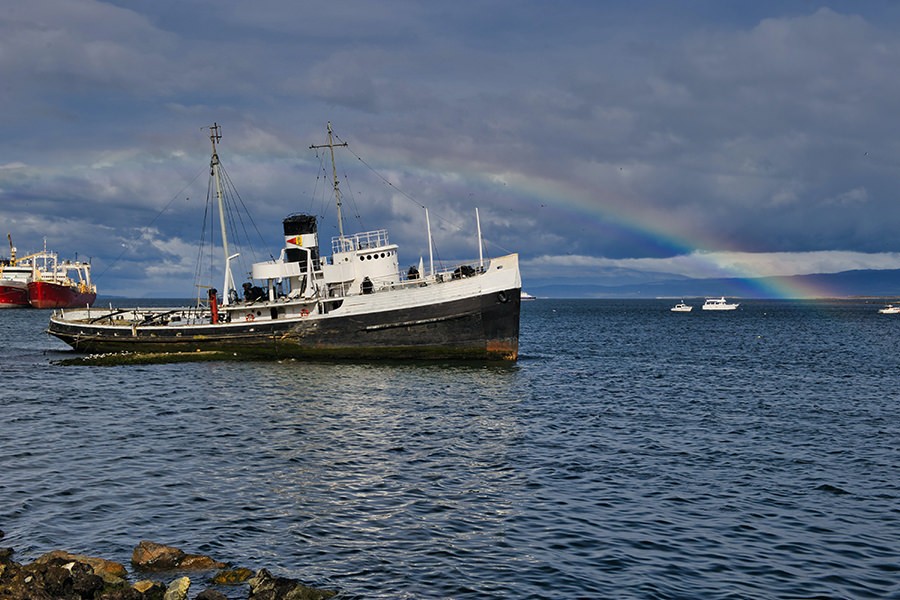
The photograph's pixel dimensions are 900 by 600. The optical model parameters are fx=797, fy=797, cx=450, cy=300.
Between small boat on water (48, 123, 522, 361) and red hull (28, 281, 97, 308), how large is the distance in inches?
4889

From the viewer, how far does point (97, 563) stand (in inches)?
611

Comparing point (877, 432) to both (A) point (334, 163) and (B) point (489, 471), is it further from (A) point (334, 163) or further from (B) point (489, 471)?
(A) point (334, 163)

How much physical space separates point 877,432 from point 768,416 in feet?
16.5

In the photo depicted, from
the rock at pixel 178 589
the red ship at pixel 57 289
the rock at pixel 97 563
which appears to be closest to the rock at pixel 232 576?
the rock at pixel 178 589

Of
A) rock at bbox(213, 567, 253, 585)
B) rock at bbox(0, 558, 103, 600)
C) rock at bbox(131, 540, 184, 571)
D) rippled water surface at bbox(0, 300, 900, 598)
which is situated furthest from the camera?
rippled water surface at bbox(0, 300, 900, 598)

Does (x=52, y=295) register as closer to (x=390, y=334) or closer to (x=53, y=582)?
(x=390, y=334)

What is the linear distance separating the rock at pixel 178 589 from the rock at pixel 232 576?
89 cm

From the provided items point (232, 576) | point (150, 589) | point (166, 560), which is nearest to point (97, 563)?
point (166, 560)

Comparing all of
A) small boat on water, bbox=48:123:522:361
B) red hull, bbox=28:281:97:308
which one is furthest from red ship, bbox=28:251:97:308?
small boat on water, bbox=48:123:522:361

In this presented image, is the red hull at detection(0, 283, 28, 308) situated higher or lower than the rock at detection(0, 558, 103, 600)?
higher

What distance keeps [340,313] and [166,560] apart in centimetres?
3790

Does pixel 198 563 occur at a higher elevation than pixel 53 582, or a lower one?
lower

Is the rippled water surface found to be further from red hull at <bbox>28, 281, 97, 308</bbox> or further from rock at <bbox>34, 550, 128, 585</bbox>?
red hull at <bbox>28, 281, 97, 308</bbox>

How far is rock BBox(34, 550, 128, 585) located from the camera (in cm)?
1520
